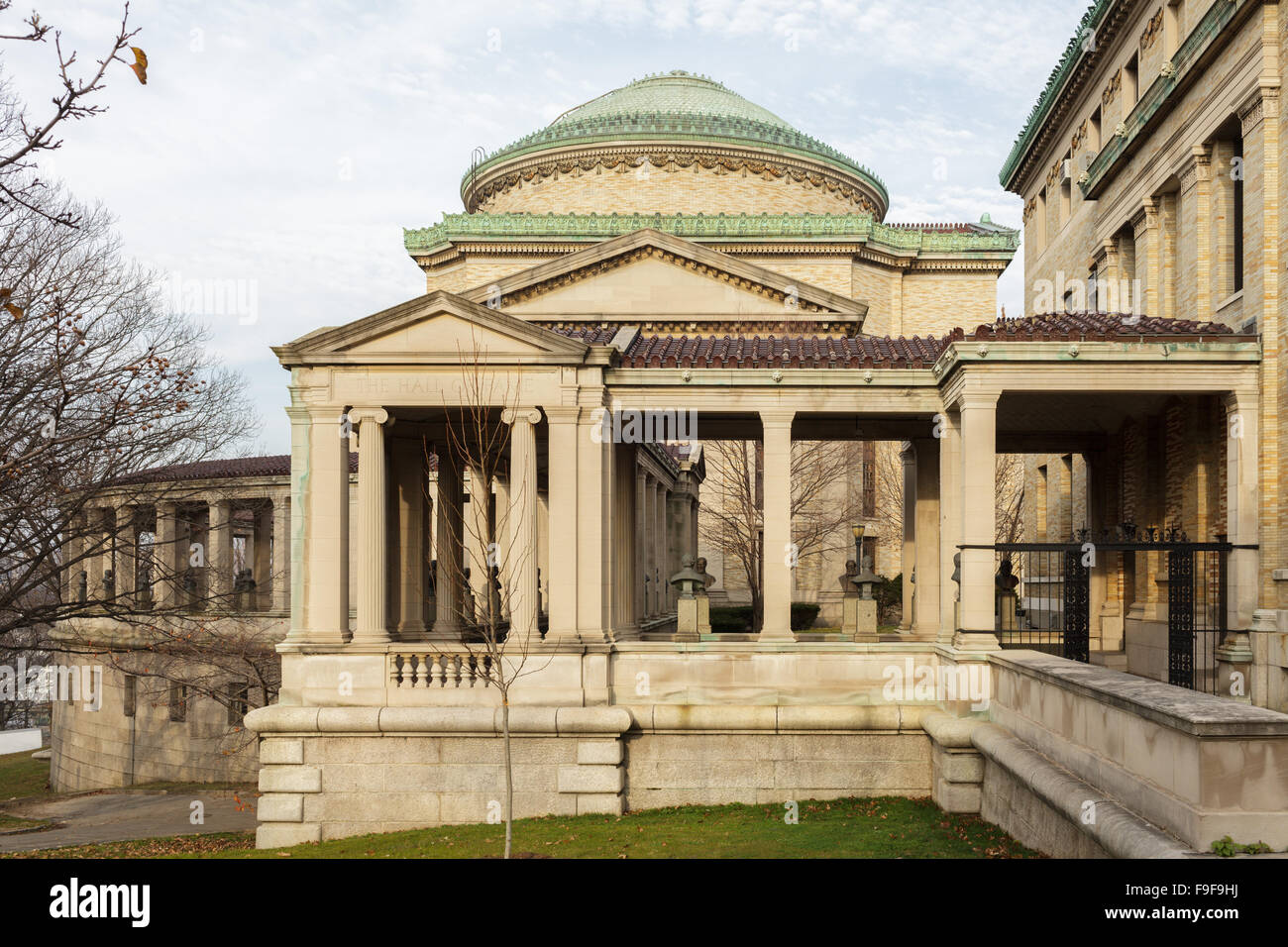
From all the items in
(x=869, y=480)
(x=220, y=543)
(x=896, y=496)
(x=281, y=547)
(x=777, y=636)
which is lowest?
(x=777, y=636)

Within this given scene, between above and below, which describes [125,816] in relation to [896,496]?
below

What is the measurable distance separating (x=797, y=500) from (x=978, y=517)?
28.3 m

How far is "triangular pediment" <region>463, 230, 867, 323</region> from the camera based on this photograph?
107ft

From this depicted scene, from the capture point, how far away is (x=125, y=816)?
98.0 feet

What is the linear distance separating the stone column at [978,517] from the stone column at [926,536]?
3645mm

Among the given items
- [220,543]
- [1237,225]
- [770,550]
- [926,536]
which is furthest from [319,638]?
[220,543]

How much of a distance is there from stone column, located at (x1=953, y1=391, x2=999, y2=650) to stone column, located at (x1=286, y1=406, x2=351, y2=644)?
948 centimetres

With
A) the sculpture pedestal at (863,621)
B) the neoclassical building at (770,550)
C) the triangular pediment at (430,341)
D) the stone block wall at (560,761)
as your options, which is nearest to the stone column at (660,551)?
the neoclassical building at (770,550)

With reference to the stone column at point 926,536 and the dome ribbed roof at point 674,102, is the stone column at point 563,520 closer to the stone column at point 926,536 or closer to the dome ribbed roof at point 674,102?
the stone column at point 926,536

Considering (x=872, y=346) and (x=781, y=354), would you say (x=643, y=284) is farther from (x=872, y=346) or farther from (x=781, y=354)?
(x=781, y=354)

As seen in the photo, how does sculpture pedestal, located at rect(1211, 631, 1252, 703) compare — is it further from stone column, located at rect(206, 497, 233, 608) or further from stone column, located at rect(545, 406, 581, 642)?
stone column, located at rect(206, 497, 233, 608)

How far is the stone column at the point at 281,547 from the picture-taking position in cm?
4091
